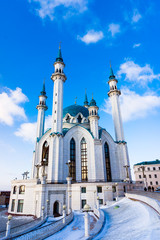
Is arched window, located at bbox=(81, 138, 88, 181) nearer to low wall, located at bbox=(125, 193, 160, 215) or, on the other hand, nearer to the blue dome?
the blue dome

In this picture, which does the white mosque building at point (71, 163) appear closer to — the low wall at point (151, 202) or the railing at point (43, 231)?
the low wall at point (151, 202)

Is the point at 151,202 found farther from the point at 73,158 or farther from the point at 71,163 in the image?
the point at 73,158

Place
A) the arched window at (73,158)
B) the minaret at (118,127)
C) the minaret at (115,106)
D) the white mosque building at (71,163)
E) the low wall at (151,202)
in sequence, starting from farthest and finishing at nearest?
the minaret at (115,106) → the minaret at (118,127) → the arched window at (73,158) → the white mosque building at (71,163) → the low wall at (151,202)

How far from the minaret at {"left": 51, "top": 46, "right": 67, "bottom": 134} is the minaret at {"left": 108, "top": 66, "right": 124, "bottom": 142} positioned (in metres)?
15.3

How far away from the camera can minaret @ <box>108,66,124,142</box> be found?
43.8 meters

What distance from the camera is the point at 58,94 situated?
4062 cm

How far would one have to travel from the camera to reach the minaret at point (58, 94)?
37.1m

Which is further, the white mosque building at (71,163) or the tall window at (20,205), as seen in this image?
the tall window at (20,205)

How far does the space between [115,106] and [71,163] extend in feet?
69.9

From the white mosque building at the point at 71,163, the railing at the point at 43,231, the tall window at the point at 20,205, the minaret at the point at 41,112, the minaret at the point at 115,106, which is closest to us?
the railing at the point at 43,231

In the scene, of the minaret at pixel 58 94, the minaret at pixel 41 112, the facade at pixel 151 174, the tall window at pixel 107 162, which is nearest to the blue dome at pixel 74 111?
the minaret at pixel 41 112

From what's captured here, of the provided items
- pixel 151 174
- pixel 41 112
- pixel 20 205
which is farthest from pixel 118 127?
pixel 151 174

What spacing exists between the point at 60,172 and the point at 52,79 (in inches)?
972

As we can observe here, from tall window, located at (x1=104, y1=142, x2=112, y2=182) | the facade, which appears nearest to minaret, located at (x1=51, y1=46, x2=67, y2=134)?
tall window, located at (x1=104, y1=142, x2=112, y2=182)
